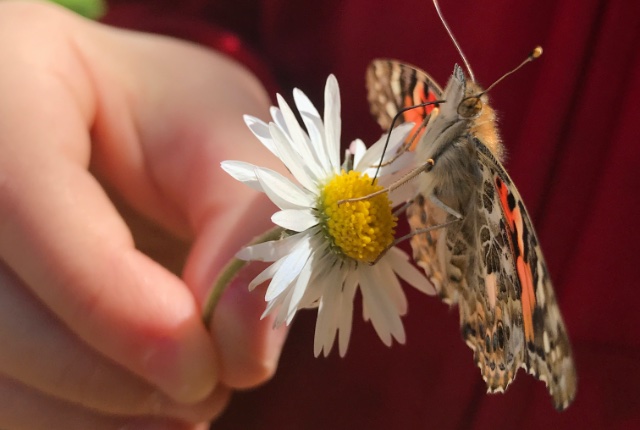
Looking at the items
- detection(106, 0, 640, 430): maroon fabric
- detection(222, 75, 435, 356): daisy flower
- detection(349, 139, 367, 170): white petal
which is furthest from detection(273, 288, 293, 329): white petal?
detection(106, 0, 640, 430): maroon fabric

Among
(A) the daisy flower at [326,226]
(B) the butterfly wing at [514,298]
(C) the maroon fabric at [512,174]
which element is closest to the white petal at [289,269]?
(A) the daisy flower at [326,226]

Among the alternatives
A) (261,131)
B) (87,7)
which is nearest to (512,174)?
(261,131)

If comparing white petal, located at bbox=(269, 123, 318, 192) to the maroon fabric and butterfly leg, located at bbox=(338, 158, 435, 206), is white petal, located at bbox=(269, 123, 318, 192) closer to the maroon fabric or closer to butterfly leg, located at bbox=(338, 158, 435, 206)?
butterfly leg, located at bbox=(338, 158, 435, 206)

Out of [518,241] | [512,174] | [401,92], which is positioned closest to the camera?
[518,241]

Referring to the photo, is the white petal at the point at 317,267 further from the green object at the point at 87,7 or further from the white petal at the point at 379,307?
the green object at the point at 87,7

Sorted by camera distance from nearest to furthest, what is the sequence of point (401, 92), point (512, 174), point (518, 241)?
point (518, 241) → point (401, 92) → point (512, 174)

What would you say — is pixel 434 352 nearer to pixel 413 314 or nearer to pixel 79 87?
pixel 413 314

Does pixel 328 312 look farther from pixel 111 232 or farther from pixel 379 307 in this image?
pixel 111 232
